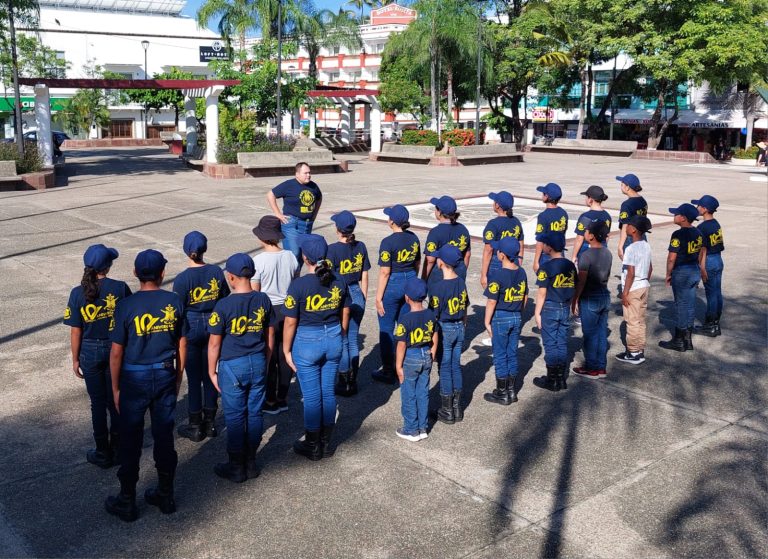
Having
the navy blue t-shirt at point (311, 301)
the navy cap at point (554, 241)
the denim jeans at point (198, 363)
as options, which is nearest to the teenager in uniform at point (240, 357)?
the navy blue t-shirt at point (311, 301)

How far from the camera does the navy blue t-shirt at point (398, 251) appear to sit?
763cm

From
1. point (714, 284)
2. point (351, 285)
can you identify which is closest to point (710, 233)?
point (714, 284)

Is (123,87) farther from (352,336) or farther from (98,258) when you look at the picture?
(98,258)

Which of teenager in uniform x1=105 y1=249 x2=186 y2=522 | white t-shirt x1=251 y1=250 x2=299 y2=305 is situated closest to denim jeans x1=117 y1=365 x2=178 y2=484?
teenager in uniform x1=105 y1=249 x2=186 y2=522

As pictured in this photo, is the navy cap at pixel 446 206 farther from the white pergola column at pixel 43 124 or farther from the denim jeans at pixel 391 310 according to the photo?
the white pergola column at pixel 43 124

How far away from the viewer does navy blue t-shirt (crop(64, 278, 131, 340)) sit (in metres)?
5.55

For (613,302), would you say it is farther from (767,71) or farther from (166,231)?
(767,71)

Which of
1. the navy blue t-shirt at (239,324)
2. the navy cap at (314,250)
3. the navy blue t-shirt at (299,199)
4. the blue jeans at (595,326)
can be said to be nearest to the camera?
the navy blue t-shirt at (239,324)

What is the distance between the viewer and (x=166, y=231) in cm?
1625

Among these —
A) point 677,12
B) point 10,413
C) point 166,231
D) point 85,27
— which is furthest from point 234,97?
point 85,27

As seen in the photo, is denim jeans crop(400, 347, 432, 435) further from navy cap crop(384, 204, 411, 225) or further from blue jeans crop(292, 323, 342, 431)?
navy cap crop(384, 204, 411, 225)

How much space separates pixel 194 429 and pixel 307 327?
Result: 1435mm

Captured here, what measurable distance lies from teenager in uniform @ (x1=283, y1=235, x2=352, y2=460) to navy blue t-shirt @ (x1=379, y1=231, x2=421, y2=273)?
1594mm

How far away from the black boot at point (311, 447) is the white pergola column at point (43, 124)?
24.8m
